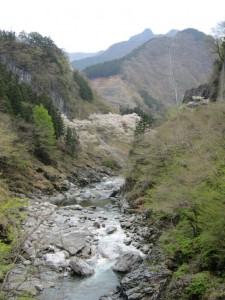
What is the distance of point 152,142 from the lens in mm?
33344

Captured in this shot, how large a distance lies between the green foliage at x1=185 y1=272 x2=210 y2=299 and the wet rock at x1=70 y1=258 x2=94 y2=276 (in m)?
6.33

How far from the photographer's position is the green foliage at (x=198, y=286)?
1298 cm

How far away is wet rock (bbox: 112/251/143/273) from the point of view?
1850cm

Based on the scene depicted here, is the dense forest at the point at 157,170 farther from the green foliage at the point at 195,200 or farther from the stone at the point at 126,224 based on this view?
the stone at the point at 126,224

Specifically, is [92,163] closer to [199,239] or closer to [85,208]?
[85,208]

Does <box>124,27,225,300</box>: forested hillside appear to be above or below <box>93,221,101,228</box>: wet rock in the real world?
above

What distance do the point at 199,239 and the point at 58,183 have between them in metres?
29.0

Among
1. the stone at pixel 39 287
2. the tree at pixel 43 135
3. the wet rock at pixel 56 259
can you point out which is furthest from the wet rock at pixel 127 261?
the tree at pixel 43 135

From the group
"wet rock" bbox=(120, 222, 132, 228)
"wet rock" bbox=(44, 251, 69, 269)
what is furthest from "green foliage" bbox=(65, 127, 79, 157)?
"wet rock" bbox=(44, 251, 69, 269)

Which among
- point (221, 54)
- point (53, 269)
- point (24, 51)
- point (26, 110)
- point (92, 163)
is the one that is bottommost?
point (92, 163)

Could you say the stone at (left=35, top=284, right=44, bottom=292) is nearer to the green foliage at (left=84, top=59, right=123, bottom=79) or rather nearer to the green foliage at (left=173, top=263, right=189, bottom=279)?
the green foliage at (left=173, top=263, right=189, bottom=279)

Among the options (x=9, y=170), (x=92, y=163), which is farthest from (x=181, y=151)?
(x=92, y=163)

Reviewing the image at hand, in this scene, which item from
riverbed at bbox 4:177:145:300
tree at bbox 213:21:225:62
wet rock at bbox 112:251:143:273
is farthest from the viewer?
tree at bbox 213:21:225:62

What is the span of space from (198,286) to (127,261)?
6.42 meters
